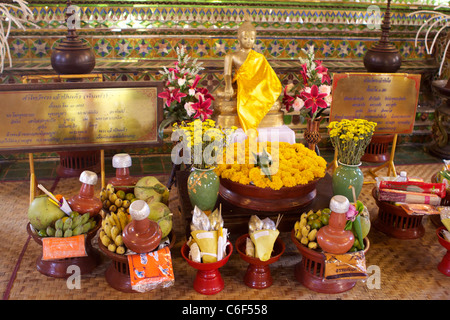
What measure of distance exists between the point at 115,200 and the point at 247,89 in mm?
1708

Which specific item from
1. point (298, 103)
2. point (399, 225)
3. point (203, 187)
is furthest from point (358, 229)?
point (298, 103)

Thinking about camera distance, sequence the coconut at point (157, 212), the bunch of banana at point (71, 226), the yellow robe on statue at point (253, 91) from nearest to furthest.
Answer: the bunch of banana at point (71, 226) < the coconut at point (157, 212) < the yellow robe on statue at point (253, 91)

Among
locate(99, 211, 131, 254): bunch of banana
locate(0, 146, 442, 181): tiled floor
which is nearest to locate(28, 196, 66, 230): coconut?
locate(99, 211, 131, 254): bunch of banana

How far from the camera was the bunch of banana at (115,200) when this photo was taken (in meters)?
3.22

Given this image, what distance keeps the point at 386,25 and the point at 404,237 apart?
202cm

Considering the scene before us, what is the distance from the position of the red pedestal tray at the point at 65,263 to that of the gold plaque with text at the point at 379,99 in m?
2.36

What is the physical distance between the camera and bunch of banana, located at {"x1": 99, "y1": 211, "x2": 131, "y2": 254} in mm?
2756

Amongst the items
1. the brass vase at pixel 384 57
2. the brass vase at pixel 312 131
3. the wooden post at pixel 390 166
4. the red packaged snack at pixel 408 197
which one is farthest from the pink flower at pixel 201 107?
the wooden post at pixel 390 166

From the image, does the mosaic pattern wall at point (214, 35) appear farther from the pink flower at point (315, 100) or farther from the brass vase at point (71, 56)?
the pink flower at point (315, 100)

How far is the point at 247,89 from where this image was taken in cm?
430

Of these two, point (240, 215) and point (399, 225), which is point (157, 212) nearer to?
point (240, 215)

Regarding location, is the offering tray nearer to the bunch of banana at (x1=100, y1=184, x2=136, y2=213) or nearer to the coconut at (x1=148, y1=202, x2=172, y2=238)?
the coconut at (x1=148, y1=202, x2=172, y2=238)

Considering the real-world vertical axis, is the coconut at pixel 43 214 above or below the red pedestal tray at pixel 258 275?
above

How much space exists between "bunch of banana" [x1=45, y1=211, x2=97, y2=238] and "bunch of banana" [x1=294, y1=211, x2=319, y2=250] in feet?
4.39
